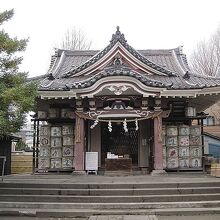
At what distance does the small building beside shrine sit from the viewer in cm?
1498

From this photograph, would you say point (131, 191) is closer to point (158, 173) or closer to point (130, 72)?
point (158, 173)

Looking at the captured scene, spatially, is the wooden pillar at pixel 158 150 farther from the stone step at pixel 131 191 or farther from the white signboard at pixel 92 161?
the stone step at pixel 131 191

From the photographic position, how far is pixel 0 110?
9586 mm

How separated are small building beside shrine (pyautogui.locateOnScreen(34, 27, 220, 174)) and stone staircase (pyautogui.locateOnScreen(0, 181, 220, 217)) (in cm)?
358

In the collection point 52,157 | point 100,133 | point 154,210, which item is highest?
point 100,133

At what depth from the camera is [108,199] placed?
1067cm

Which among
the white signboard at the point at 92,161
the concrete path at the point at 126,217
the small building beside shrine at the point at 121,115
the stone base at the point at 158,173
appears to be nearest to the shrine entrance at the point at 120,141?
the small building beside shrine at the point at 121,115

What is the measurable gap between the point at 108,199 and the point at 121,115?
5.21 metres

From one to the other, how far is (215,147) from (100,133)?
13.5 metres

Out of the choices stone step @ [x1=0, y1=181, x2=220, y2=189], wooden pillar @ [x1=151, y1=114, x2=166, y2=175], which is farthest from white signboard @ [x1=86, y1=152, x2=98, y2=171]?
stone step @ [x1=0, y1=181, x2=220, y2=189]

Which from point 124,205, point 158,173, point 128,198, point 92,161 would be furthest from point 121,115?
point 124,205

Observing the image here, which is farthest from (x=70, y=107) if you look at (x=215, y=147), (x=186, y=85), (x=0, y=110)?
(x=215, y=147)

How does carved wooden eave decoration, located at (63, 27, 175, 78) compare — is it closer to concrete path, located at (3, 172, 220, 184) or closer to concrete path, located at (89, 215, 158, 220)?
concrete path, located at (3, 172, 220, 184)

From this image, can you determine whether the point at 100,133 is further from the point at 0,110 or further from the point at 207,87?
the point at 0,110
